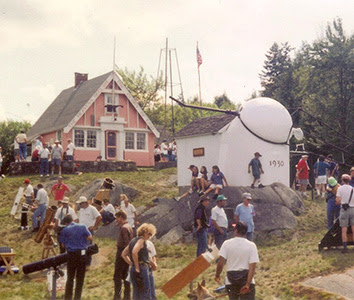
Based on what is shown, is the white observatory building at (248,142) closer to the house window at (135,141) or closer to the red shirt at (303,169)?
the red shirt at (303,169)

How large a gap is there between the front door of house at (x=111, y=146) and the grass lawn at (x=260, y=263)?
46.0ft

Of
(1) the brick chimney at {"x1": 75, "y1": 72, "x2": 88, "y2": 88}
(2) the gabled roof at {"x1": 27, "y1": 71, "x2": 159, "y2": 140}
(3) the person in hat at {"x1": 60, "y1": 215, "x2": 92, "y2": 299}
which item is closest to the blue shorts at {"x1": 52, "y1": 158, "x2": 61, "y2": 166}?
(2) the gabled roof at {"x1": 27, "y1": 71, "x2": 159, "y2": 140}

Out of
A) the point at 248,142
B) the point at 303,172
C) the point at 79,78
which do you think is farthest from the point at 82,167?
the point at 79,78

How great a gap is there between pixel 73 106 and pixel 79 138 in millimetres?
3280

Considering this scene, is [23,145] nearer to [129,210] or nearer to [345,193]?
[129,210]

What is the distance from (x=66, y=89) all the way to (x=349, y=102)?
22056 mm

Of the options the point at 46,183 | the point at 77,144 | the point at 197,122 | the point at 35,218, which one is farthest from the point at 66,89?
the point at 35,218

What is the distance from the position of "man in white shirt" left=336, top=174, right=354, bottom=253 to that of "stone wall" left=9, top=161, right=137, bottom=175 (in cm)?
1987

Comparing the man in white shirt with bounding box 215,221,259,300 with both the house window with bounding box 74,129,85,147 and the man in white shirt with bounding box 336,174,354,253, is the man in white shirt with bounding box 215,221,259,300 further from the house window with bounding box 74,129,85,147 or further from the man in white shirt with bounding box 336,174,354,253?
the house window with bounding box 74,129,85,147

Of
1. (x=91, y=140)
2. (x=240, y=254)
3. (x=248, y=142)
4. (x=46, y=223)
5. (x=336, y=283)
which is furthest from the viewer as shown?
(x=91, y=140)

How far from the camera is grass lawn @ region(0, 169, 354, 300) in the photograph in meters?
13.6

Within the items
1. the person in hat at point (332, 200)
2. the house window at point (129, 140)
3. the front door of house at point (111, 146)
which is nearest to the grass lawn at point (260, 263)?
the person in hat at point (332, 200)

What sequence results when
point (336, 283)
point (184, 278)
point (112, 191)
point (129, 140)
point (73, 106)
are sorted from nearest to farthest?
point (184, 278), point (336, 283), point (112, 191), point (129, 140), point (73, 106)

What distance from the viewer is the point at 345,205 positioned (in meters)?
14.7
